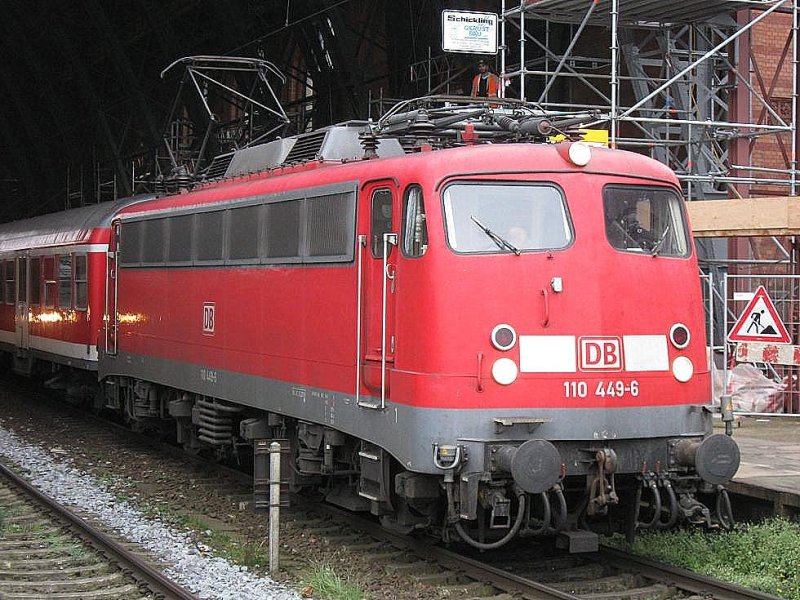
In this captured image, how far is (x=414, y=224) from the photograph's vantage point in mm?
9195

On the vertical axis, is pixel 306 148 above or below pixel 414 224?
above

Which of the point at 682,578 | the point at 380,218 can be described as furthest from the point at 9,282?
the point at 682,578

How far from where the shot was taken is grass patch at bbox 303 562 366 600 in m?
8.84

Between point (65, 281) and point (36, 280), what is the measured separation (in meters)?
2.50

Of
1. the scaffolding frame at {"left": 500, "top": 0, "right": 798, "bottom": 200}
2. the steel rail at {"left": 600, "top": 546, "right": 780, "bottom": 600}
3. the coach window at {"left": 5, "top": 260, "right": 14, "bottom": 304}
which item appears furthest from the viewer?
the coach window at {"left": 5, "top": 260, "right": 14, "bottom": 304}

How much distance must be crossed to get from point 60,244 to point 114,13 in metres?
16.8

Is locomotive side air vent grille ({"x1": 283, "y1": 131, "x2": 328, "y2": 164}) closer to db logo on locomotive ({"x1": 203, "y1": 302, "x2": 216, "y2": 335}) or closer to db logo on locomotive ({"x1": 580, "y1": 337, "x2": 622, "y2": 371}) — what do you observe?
db logo on locomotive ({"x1": 203, "y1": 302, "x2": 216, "y2": 335})

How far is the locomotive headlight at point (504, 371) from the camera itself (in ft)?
28.7

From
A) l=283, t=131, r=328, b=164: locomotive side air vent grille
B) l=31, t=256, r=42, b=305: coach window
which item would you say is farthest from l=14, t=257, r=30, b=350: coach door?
l=283, t=131, r=328, b=164: locomotive side air vent grille

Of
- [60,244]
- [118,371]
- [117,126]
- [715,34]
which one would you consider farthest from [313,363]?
[117,126]

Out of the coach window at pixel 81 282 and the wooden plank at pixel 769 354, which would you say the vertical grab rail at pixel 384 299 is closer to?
the wooden plank at pixel 769 354

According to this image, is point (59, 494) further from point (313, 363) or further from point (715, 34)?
point (715, 34)

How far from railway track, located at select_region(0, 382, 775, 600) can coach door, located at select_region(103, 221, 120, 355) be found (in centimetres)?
499

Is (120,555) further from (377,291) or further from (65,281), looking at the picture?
(65,281)
